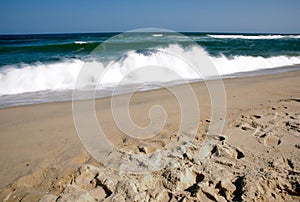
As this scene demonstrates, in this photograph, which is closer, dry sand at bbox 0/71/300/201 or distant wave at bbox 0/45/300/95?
dry sand at bbox 0/71/300/201

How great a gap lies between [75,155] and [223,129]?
1.49m

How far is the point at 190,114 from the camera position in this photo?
10.4 ft

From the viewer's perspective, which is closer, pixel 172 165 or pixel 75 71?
pixel 172 165

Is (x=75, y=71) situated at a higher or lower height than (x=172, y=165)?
lower

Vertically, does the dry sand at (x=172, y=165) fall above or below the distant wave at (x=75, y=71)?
above

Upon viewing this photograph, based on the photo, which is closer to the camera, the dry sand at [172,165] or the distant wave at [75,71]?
the dry sand at [172,165]

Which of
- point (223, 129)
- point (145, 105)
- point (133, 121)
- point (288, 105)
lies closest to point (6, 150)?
point (133, 121)

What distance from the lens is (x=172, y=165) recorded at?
1.92m

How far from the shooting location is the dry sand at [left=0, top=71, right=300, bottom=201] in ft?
5.42

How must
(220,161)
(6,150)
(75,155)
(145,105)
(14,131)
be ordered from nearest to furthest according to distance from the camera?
(220,161) < (75,155) < (6,150) < (14,131) < (145,105)

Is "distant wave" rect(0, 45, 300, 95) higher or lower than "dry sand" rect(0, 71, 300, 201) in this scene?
lower

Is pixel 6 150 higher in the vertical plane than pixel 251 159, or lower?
lower

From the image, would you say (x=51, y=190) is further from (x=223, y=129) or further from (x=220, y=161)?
(x=223, y=129)

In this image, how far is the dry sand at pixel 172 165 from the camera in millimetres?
1653
